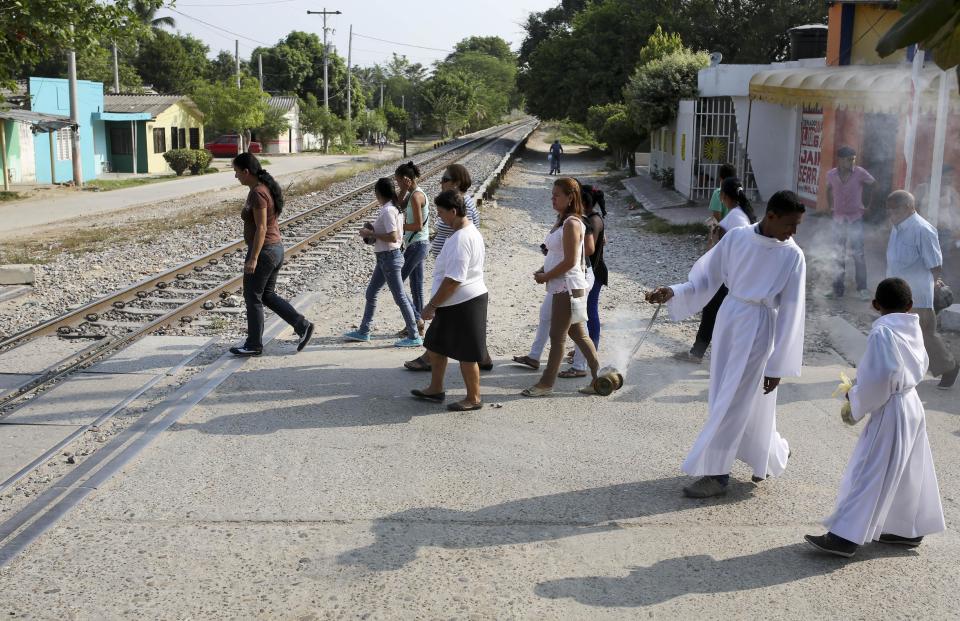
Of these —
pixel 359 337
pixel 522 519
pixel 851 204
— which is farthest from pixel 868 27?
pixel 522 519

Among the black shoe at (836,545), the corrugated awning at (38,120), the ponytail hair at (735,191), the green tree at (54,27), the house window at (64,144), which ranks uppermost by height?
the green tree at (54,27)

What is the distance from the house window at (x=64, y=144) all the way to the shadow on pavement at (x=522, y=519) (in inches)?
1209

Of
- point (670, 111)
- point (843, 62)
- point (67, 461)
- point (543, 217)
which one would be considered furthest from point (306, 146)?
point (67, 461)

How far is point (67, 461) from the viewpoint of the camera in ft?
18.9

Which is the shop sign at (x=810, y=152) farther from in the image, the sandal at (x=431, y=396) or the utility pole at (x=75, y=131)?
the utility pole at (x=75, y=131)

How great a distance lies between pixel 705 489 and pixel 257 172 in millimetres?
4556

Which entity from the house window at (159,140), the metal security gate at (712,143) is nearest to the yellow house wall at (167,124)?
the house window at (159,140)

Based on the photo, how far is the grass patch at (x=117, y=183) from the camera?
1174 inches

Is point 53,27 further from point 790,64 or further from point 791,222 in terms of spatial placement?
point 790,64

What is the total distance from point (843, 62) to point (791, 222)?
47.3ft

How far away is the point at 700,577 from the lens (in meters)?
4.36

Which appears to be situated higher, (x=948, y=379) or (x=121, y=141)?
(x=121, y=141)

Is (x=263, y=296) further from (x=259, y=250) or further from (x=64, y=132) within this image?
(x=64, y=132)

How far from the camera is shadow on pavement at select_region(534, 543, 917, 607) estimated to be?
13.8 feet
